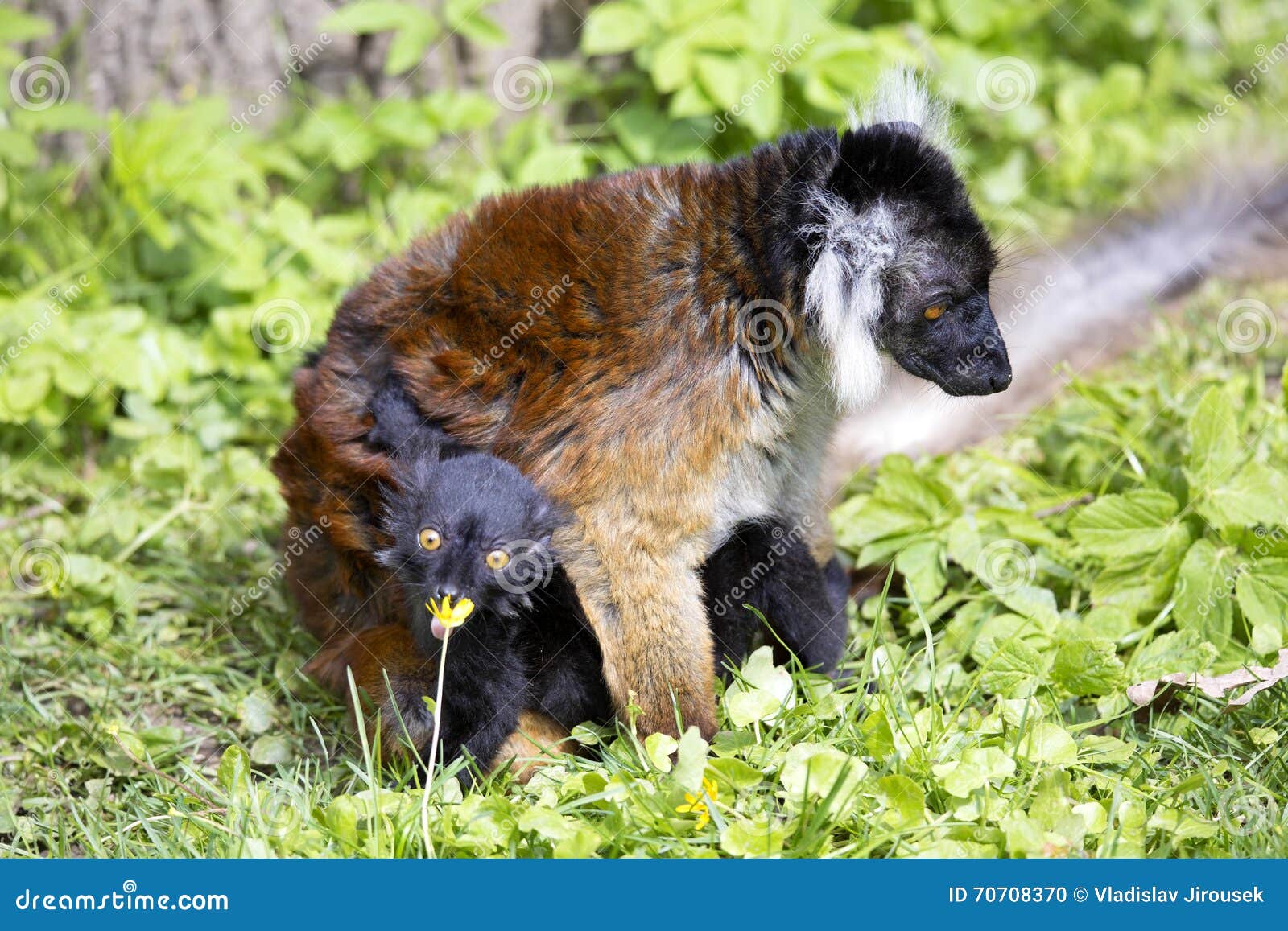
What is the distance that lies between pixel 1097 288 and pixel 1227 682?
3545 millimetres

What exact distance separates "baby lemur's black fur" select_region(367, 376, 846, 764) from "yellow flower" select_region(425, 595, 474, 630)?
0.04m

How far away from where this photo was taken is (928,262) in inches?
195

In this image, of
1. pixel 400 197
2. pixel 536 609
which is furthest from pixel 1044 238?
pixel 536 609

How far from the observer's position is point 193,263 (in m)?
7.83

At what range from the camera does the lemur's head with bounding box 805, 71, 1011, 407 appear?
15.7 ft

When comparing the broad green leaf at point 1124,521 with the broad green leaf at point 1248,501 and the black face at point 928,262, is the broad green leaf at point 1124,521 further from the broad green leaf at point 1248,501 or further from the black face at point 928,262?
the black face at point 928,262

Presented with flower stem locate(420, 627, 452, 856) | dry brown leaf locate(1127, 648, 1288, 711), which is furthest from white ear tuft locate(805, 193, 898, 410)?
flower stem locate(420, 627, 452, 856)

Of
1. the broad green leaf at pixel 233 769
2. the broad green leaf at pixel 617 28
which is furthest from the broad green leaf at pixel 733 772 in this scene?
the broad green leaf at pixel 617 28

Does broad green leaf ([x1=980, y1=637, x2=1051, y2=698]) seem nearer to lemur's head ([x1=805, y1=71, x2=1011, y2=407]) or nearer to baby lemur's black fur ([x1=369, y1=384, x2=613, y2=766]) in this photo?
lemur's head ([x1=805, y1=71, x2=1011, y2=407])

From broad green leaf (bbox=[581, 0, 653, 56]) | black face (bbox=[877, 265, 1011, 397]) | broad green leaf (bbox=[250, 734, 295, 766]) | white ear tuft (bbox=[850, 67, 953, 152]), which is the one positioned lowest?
broad green leaf (bbox=[250, 734, 295, 766])

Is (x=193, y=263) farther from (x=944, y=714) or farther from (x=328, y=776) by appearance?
(x=944, y=714)

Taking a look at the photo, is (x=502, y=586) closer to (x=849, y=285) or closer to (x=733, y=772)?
(x=733, y=772)

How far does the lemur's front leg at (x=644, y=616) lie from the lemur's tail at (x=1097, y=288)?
240 cm

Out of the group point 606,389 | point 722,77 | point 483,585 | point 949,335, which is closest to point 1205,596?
point 949,335
